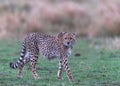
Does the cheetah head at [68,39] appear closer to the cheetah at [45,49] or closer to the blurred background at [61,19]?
the cheetah at [45,49]

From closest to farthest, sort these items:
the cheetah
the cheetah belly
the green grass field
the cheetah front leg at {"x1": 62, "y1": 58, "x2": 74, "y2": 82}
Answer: the green grass field, the cheetah front leg at {"x1": 62, "y1": 58, "x2": 74, "y2": 82}, the cheetah, the cheetah belly

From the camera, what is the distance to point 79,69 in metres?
14.3

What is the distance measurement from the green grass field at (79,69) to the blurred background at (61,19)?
546 cm

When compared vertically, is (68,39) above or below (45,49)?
above

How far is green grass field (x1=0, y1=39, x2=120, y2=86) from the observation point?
11977 millimetres

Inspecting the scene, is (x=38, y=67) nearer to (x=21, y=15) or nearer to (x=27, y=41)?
(x=27, y=41)

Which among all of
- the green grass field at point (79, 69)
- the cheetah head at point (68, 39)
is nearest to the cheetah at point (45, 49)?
the cheetah head at point (68, 39)

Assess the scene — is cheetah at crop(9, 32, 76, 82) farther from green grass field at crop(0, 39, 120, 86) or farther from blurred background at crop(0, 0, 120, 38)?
blurred background at crop(0, 0, 120, 38)

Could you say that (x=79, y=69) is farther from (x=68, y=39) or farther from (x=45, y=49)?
(x=68, y=39)

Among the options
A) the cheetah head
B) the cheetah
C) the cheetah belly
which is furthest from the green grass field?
the cheetah head

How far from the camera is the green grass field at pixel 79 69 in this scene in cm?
1198

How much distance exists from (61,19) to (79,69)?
13692mm

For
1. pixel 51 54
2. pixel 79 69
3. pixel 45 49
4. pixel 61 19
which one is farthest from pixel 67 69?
pixel 61 19

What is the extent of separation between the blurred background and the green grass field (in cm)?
546
